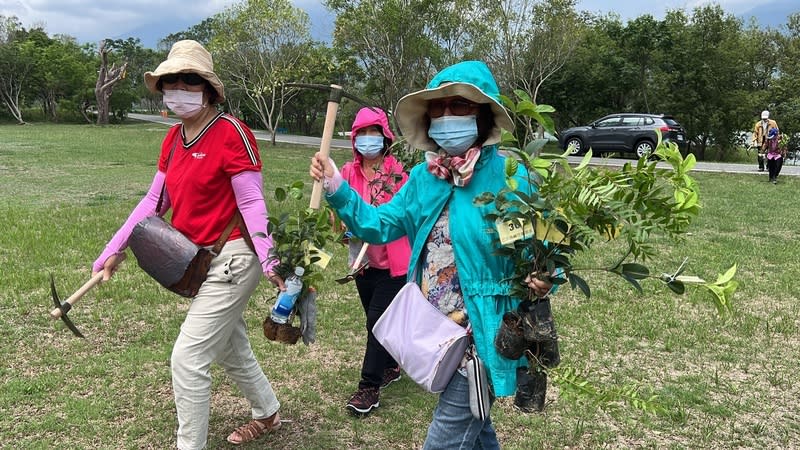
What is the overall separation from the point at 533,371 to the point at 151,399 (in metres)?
2.73

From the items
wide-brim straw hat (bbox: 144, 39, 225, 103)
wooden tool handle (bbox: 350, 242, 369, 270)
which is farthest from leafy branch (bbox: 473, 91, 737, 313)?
wooden tool handle (bbox: 350, 242, 369, 270)

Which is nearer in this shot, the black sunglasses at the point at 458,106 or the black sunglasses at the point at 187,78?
the black sunglasses at the point at 458,106

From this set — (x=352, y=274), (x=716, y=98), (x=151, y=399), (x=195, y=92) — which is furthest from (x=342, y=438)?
(x=716, y=98)

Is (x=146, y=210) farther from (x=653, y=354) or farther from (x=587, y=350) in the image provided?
(x=653, y=354)

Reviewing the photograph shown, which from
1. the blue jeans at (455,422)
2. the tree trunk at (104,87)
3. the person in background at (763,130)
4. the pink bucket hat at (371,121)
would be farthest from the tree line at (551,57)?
the blue jeans at (455,422)

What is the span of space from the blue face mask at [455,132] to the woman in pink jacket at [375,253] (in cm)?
140

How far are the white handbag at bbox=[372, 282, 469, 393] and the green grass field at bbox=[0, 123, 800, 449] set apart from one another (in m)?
0.49

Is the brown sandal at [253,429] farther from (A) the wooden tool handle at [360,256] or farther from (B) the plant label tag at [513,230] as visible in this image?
(B) the plant label tag at [513,230]

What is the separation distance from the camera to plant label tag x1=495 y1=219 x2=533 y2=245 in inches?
79.3

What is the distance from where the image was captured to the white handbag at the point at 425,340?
2.32 metres

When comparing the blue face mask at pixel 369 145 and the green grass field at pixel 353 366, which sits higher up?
the blue face mask at pixel 369 145

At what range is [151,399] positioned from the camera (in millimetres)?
3869

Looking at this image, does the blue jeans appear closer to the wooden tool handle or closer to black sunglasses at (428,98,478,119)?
black sunglasses at (428,98,478,119)

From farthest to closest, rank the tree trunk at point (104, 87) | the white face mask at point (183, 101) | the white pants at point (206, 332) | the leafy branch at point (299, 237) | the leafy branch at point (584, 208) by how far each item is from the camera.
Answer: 1. the tree trunk at point (104, 87)
2. the white face mask at point (183, 101)
3. the white pants at point (206, 332)
4. the leafy branch at point (299, 237)
5. the leafy branch at point (584, 208)
